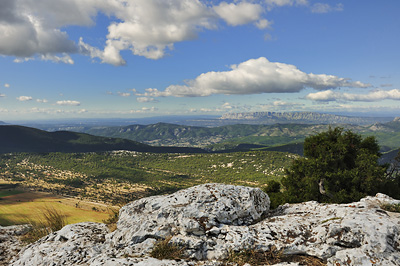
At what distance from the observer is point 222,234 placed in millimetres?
8188

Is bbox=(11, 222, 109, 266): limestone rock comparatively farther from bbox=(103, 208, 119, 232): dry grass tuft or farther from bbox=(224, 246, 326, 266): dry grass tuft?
bbox=(224, 246, 326, 266): dry grass tuft

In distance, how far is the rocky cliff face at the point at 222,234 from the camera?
711 cm

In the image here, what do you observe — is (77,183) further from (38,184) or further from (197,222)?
(197,222)

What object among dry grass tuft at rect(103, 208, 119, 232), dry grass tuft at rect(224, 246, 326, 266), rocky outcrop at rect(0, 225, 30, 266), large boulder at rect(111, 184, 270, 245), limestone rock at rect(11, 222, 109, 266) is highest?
large boulder at rect(111, 184, 270, 245)

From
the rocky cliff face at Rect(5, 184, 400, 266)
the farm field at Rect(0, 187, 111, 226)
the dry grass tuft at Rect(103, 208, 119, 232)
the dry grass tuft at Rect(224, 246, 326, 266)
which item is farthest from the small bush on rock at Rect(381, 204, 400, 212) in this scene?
the farm field at Rect(0, 187, 111, 226)

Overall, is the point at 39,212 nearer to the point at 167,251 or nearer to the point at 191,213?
the point at 167,251

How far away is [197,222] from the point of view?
8.40m

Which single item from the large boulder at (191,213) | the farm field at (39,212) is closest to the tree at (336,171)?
the large boulder at (191,213)

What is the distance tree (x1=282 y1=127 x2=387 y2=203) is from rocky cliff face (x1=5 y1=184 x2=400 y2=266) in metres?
14.9

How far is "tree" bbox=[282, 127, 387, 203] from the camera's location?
73.7 feet

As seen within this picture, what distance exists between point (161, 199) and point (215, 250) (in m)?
4.29

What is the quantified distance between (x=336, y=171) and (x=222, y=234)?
24422 millimetres

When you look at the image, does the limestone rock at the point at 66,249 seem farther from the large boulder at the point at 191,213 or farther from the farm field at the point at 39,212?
the farm field at the point at 39,212

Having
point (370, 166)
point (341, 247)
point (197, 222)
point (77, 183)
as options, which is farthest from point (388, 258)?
point (77, 183)
